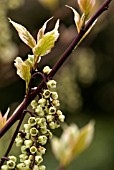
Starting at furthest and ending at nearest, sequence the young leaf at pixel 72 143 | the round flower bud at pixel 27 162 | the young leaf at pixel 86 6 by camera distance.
→ the young leaf at pixel 72 143
the young leaf at pixel 86 6
the round flower bud at pixel 27 162

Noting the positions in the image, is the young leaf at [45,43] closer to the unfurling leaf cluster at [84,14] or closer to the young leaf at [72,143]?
→ the unfurling leaf cluster at [84,14]

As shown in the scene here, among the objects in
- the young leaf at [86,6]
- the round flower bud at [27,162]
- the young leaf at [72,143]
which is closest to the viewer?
the round flower bud at [27,162]

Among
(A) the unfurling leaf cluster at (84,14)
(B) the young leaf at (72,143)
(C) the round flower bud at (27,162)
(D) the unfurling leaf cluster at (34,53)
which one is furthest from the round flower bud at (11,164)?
(B) the young leaf at (72,143)

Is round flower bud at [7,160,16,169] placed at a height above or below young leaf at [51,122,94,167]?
above

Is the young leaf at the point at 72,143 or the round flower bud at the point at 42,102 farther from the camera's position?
the young leaf at the point at 72,143

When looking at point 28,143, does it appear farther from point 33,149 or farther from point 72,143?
point 72,143

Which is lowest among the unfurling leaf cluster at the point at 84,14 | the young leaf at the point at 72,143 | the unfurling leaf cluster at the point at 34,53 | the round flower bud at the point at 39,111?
the young leaf at the point at 72,143

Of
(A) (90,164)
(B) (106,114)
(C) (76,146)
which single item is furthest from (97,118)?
(C) (76,146)

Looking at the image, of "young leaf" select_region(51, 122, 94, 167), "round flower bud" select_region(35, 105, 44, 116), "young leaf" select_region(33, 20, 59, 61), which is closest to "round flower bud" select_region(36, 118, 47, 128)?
"round flower bud" select_region(35, 105, 44, 116)

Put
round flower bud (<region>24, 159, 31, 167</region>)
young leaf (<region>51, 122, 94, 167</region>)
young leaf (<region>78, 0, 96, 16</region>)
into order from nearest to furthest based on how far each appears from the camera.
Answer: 1. round flower bud (<region>24, 159, 31, 167</region>)
2. young leaf (<region>78, 0, 96, 16</region>)
3. young leaf (<region>51, 122, 94, 167</region>)

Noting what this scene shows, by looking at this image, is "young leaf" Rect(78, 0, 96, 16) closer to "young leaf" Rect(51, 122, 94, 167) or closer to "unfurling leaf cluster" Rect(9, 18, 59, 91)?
"unfurling leaf cluster" Rect(9, 18, 59, 91)
